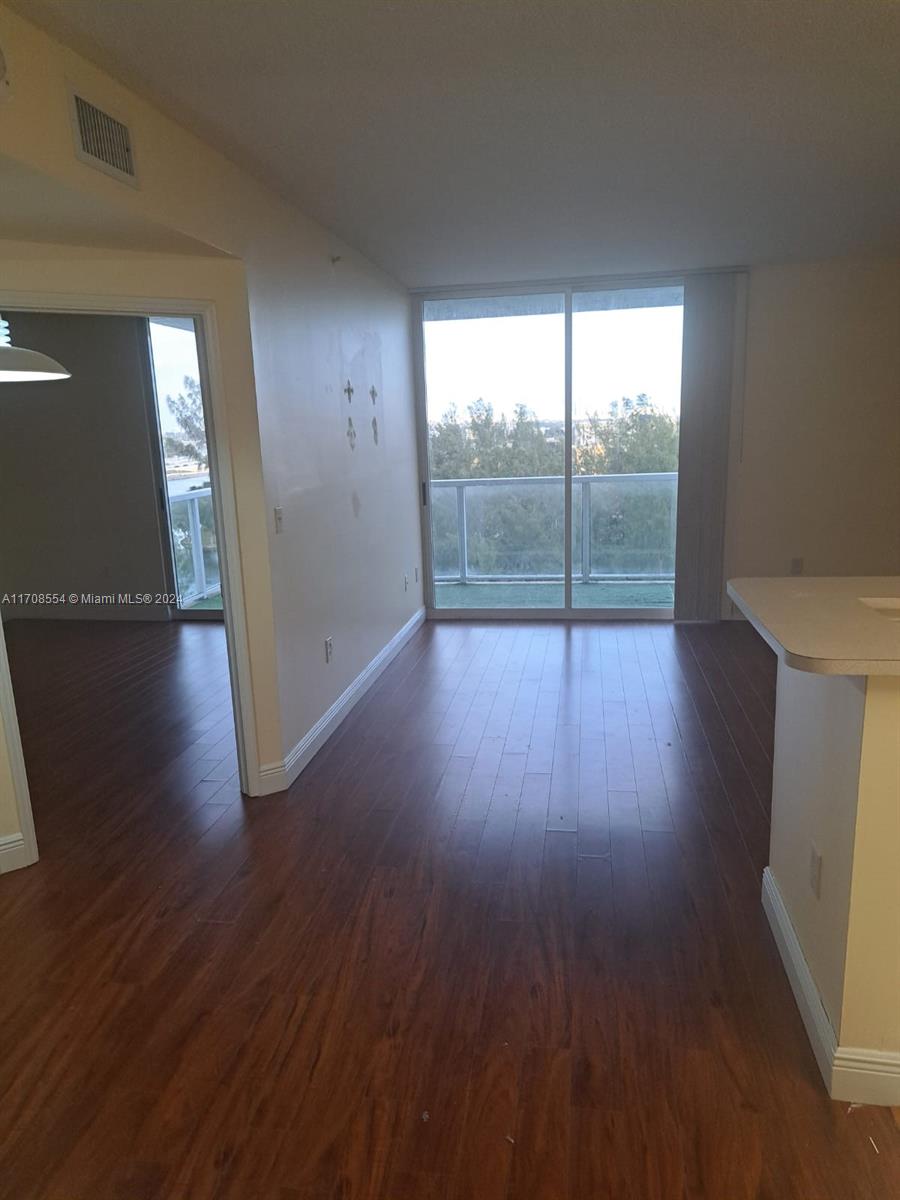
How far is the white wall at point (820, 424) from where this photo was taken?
A: 195 inches

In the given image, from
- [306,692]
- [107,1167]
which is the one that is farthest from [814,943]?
[306,692]

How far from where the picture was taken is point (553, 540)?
19.0ft

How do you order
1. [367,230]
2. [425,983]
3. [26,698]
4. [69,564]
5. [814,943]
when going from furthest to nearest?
[69,564], [26,698], [367,230], [425,983], [814,943]

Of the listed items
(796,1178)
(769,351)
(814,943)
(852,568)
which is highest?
(769,351)

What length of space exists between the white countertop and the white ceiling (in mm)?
1461

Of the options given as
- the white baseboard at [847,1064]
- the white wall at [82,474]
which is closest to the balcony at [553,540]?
the white wall at [82,474]

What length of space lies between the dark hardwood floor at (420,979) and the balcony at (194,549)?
2764mm

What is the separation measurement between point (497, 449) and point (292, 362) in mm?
2637

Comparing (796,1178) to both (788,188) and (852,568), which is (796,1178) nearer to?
(788,188)

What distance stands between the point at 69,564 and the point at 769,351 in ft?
18.7

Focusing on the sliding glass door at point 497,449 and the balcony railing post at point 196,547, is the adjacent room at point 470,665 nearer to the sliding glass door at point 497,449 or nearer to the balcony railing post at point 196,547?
the sliding glass door at point 497,449

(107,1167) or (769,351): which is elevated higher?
(769,351)

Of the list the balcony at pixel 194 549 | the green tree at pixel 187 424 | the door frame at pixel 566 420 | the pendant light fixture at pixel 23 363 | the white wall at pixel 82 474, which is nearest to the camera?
the pendant light fixture at pixel 23 363

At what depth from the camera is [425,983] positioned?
202 centimetres
